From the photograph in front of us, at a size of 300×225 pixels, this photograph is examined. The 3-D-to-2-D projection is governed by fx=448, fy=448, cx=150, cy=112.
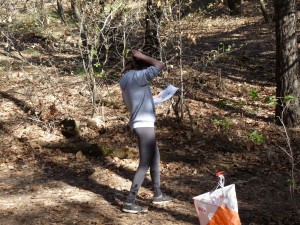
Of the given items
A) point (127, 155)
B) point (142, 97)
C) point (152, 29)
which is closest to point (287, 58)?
point (152, 29)

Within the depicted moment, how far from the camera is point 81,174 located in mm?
6785

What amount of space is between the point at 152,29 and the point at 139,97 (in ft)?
14.2

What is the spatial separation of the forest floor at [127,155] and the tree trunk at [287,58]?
465mm

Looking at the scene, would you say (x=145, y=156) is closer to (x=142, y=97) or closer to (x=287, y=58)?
(x=142, y=97)

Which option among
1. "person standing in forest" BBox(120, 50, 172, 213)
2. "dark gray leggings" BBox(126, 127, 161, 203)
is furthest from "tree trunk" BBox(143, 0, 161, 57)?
"dark gray leggings" BBox(126, 127, 161, 203)

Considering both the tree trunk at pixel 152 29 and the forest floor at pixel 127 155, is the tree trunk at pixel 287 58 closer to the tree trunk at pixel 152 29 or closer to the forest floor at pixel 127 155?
the forest floor at pixel 127 155

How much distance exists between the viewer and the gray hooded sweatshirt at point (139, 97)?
4.87 m

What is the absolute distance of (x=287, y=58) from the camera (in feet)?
27.9

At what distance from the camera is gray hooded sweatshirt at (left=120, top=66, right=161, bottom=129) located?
4.87 meters

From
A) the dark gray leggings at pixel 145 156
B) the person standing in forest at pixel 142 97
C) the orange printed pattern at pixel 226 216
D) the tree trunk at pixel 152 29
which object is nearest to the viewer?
→ the orange printed pattern at pixel 226 216

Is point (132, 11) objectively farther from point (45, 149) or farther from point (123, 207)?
point (123, 207)

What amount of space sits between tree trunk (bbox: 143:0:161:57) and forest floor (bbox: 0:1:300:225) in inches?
28.0

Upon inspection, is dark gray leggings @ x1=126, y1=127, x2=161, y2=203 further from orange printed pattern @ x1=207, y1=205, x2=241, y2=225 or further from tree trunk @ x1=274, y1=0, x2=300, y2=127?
tree trunk @ x1=274, y1=0, x2=300, y2=127

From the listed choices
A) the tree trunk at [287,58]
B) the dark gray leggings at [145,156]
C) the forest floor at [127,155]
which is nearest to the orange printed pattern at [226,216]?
the forest floor at [127,155]
